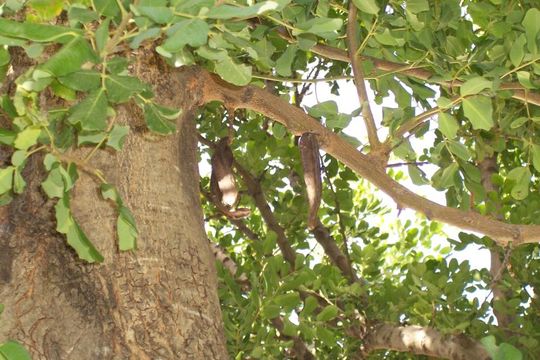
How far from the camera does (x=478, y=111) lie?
1509mm

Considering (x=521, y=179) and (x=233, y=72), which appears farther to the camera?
(x=521, y=179)

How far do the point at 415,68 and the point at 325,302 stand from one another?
1.35 meters

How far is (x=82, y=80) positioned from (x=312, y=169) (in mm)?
588

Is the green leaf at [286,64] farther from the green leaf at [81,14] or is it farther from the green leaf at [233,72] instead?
the green leaf at [81,14]

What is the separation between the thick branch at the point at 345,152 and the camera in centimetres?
163

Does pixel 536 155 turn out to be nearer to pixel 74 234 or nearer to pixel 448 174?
pixel 448 174

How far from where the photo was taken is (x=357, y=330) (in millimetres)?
2951

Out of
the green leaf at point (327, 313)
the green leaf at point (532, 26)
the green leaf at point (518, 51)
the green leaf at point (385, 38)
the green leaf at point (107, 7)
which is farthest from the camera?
the green leaf at point (327, 313)

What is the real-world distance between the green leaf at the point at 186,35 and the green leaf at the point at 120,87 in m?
0.17

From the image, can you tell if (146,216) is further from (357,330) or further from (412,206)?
(357,330)

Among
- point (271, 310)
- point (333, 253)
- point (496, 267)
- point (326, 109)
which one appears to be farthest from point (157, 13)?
point (496, 267)

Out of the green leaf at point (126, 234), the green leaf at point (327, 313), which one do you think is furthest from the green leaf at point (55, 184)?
the green leaf at point (327, 313)

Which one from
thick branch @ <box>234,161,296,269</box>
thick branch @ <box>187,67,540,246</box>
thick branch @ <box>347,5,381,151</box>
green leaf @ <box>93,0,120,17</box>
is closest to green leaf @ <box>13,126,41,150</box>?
green leaf @ <box>93,0,120,17</box>

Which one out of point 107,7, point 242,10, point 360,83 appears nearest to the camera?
point 242,10
